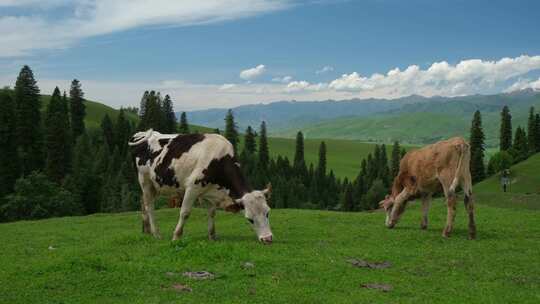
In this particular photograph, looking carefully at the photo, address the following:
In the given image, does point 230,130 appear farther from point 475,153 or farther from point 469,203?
point 469,203

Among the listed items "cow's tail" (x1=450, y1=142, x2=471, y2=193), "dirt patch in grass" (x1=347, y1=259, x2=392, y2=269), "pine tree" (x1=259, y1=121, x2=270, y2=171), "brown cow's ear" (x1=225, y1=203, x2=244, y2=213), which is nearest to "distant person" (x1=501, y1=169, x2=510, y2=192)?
"pine tree" (x1=259, y1=121, x2=270, y2=171)

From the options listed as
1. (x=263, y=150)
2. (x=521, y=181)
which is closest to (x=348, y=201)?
(x=263, y=150)

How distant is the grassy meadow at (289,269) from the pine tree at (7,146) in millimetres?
73247

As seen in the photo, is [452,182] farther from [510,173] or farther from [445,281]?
[510,173]

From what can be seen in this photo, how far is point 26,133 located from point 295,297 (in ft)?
314

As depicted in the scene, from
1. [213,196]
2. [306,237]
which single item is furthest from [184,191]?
[306,237]

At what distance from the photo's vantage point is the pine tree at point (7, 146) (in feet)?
282

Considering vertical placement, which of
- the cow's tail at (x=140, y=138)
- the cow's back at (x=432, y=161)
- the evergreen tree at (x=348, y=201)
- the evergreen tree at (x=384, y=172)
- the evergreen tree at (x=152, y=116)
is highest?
the evergreen tree at (x=152, y=116)

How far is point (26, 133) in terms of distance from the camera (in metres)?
94.3

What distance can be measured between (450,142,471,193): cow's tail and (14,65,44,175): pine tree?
3473 inches

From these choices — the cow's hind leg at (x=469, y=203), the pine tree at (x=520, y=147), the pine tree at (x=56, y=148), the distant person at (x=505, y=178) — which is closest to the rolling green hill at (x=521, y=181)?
the distant person at (x=505, y=178)

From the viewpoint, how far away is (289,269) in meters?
13.1

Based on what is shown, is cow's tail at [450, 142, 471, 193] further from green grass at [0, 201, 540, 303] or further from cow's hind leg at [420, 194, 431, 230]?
cow's hind leg at [420, 194, 431, 230]

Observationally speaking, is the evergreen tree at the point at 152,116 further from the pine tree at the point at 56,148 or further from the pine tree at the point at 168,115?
the pine tree at the point at 56,148
